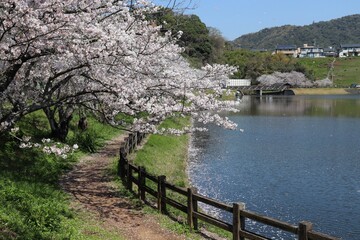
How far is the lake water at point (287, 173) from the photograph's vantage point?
51.6 feet

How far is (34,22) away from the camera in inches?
326

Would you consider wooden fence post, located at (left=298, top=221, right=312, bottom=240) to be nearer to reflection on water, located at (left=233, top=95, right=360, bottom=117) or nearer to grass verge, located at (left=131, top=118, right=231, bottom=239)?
grass verge, located at (left=131, top=118, right=231, bottom=239)

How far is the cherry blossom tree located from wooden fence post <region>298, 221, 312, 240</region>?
5.40 meters

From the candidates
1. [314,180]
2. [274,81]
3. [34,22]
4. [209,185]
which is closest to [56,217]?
[34,22]

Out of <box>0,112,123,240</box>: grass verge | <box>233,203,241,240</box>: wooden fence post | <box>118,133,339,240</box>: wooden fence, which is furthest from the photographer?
<box>233,203,241,240</box>: wooden fence post

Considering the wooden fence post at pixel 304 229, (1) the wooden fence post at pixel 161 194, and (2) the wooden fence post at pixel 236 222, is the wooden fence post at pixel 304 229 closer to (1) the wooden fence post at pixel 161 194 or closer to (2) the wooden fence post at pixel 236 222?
(2) the wooden fence post at pixel 236 222

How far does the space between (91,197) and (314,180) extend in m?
11.9

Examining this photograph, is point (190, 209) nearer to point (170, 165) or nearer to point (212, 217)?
point (212, 217)

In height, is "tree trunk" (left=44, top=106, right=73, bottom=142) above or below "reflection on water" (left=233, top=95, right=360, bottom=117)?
above

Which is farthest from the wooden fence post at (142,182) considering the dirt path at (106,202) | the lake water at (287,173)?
the lake water at (287,173)

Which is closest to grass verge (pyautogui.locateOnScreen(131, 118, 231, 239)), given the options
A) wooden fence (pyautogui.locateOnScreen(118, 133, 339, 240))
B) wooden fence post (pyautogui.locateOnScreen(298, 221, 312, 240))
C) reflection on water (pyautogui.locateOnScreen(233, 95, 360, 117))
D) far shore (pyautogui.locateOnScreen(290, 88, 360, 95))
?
wooden fence (pyautogui.locateOnScreen(118, 133, 339, 240))

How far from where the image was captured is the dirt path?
10.8m

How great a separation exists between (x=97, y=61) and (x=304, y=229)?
640cm

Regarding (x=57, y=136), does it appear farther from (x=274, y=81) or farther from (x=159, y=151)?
(x=274, y=81)
